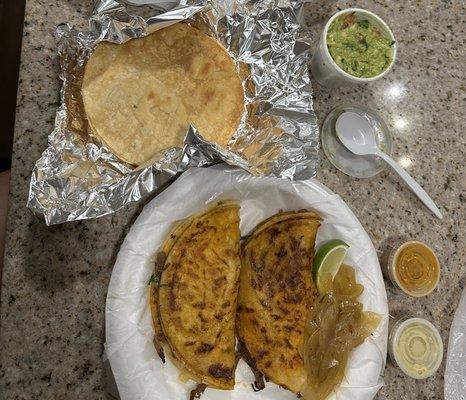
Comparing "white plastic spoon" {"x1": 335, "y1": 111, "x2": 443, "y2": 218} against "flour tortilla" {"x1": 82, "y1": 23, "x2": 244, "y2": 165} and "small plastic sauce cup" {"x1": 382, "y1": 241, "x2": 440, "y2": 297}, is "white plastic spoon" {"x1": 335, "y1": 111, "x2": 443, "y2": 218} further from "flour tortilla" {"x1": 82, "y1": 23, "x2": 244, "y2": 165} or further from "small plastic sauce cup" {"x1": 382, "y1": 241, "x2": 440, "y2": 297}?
"flour tortilla" {"x1": 82, "y1": 23, "x2": 244, "y2": 165}

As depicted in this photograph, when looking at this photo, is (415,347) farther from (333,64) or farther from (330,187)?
(333,64)

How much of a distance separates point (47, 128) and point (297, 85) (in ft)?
1.88

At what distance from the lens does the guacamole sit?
1.17 meters

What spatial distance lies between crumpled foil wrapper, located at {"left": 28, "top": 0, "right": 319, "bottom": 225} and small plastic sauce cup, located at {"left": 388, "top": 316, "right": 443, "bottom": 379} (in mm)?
466

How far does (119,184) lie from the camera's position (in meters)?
0.98

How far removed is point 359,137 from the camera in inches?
49.3

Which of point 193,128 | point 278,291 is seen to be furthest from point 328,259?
point 193,128

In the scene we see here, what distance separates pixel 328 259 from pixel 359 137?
12.9 inches

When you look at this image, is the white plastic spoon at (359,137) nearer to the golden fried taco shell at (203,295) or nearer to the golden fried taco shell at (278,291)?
the golden fried taco shell at (278,291)

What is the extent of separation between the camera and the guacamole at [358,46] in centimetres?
117

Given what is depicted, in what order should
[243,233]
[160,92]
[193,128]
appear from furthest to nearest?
[243,233]
[160,92]
[193,128]

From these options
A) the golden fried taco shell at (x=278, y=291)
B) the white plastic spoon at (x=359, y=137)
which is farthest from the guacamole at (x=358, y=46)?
the golden fried taco shell at (x=278, y=291)

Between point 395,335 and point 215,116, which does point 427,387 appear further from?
point 215,116

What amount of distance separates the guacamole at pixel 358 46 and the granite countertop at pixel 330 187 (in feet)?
0.35
